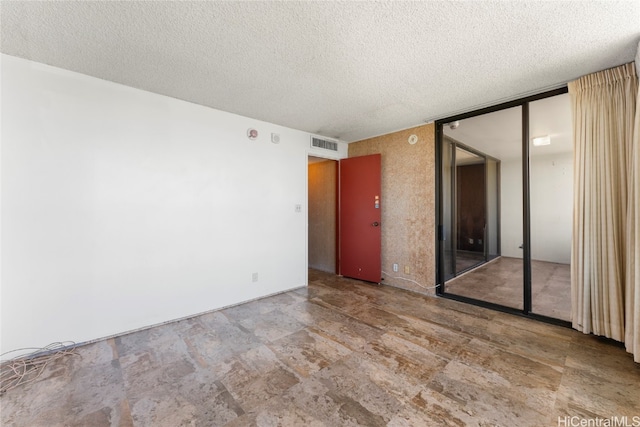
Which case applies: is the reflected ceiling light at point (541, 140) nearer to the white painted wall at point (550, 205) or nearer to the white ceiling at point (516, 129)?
the white ceiling at point (516, 129)

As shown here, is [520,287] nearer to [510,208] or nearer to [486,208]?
[510,208]

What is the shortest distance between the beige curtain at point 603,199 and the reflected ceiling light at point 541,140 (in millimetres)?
629

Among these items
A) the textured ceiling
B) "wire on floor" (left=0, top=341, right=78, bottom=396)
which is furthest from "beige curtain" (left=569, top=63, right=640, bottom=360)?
"wire on floor" (left=0, top=341, right=78, bottom=396)

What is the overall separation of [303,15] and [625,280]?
3494 millimetres

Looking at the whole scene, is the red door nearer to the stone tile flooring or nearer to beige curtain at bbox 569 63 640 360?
the stone tile flooring

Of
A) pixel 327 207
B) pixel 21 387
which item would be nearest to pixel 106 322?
pixel 21 387

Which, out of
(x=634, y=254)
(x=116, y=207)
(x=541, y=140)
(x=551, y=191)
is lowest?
(x=634, y=254)

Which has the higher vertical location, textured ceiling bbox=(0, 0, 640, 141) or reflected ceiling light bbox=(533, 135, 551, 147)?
textured ceiling bbox=(0, 0, 640, 141)

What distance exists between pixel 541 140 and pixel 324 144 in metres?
3.05

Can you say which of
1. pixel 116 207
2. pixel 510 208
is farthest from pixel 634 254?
pixel 116 207

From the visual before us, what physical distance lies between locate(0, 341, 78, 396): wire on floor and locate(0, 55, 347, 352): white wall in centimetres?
7

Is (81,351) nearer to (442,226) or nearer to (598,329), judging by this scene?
(442,226)

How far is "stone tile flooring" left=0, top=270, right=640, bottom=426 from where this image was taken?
5.07ft

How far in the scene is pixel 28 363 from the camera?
6.76 ft
